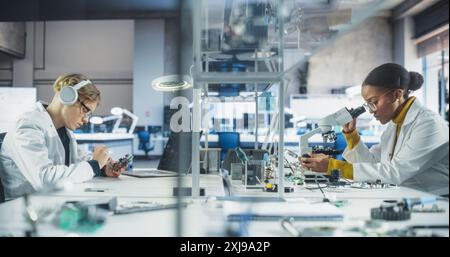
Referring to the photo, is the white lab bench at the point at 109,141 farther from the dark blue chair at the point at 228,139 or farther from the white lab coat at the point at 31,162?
the white lab coat at the point at 31,162

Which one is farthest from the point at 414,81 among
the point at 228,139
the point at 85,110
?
the point at 228,139

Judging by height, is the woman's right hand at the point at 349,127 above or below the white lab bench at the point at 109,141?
above

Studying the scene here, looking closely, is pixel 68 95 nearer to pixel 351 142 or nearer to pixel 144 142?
pixel 351 142

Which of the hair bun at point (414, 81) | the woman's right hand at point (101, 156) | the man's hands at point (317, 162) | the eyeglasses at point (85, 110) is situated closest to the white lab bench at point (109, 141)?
the eyeglasses at point (85, 110)

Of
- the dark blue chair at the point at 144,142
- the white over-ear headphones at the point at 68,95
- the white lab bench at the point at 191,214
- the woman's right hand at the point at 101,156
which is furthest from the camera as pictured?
the dark blue chair at the point at 144,142

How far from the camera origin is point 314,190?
158 cm

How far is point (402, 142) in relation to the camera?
1.88 metres

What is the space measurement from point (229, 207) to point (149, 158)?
8.43m

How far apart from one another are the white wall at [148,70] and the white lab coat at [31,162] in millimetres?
7664

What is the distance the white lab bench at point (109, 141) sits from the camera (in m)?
4.83

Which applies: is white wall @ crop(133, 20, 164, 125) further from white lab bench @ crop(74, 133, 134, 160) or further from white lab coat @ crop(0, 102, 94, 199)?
white lab coat @ crop(0, 102, 94, 199)

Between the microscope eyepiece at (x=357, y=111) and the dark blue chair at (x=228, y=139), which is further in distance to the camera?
the dark blue chair at (x=228, y=139)

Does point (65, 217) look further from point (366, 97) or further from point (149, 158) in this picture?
point (149, 158)
